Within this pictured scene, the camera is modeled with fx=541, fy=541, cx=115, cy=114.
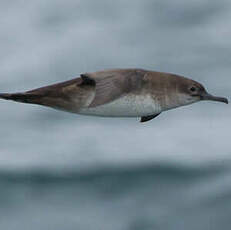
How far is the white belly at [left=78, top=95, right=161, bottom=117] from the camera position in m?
8.38

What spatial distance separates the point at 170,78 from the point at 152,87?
0.61m

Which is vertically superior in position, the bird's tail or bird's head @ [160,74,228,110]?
the bird's tail

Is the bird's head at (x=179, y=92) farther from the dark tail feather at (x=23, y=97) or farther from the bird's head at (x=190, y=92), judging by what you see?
the dark tail feather at (x=23, y=97)

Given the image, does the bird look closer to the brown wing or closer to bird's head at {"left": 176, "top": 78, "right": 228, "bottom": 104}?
the brown wing

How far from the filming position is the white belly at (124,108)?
838 centimetres

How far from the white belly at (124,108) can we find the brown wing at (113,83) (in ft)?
0.37

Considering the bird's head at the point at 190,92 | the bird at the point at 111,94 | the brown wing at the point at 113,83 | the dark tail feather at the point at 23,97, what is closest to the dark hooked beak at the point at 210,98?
the bird's head at the point at 190,92

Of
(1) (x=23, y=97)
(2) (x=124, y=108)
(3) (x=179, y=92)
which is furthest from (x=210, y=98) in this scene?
(1) (x=23, y=97)

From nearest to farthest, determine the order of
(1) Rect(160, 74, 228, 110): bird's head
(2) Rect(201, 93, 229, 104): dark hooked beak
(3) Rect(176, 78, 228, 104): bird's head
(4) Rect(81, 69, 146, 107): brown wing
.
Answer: (4) Rect(81, 69, 146, 107): brown wing, (1) Rect(160, 74, 228, 110): bird's head, (3) Rect(176, 78, 228, 104): bird's head, (2) Rect(201, 93, 229, 104): dark hooked beak

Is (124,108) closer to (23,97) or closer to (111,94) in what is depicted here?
(111,94)

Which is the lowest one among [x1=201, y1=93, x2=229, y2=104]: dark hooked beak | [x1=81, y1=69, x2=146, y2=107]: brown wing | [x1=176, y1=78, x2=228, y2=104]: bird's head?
[x1=201, y1=93, x2=229, y2=104]: dark hooked beak

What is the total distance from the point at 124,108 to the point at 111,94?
0.99ft

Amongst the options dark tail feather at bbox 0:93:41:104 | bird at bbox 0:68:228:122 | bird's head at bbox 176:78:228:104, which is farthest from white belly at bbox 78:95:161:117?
bird's head at bbox 176:78:228:104

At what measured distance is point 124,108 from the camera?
8398 millimetres
